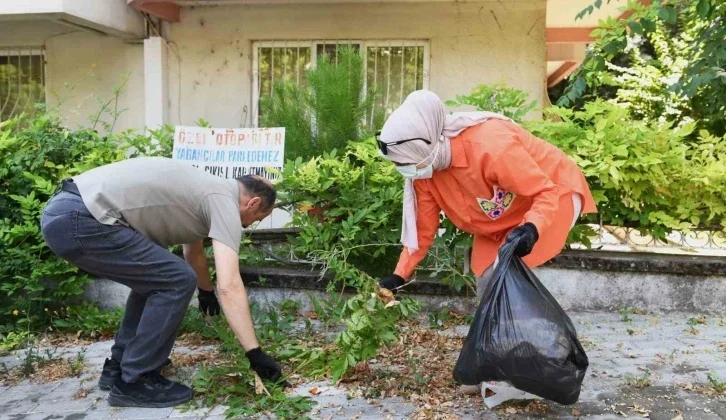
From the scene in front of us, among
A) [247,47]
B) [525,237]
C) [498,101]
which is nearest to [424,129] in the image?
[525,237]

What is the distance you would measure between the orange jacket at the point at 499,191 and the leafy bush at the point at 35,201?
2.57 m

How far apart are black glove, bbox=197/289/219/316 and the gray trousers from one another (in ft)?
2.33

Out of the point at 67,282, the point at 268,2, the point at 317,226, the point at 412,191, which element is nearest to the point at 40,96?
the point at 268,2

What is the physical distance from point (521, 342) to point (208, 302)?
2.00 metres

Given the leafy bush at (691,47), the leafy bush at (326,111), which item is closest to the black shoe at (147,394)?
the leafy bush at (326,111)

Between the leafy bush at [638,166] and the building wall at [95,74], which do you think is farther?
the building wall at [95,74]

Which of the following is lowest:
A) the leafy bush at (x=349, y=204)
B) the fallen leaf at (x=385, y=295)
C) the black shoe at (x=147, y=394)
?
the black shoe at (x=147, y=394)

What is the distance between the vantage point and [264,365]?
3084mm

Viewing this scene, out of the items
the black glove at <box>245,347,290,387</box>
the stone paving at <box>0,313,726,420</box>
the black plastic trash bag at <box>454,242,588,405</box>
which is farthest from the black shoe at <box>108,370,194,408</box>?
the black plastic trash bag at <box>454,242,588,405</box>

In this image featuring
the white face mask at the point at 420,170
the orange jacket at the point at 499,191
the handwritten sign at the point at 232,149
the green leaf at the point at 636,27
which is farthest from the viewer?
the handwritten sign at the point at 232,149

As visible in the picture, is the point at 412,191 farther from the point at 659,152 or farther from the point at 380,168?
the point at 659,152

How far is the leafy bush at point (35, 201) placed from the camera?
432cm

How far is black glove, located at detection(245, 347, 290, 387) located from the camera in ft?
9.94

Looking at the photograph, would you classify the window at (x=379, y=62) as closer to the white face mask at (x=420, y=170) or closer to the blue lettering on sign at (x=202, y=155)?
the blue lettering on sign at (x=202, y=155)
